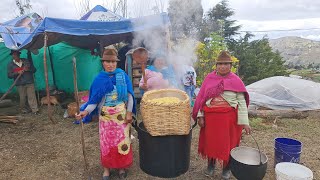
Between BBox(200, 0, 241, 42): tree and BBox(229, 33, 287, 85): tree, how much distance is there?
0.94 metres

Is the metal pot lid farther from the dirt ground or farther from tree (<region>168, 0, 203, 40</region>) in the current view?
tree (<region>168, 0, 203, 40</region>)

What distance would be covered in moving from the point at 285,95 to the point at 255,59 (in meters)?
6.93

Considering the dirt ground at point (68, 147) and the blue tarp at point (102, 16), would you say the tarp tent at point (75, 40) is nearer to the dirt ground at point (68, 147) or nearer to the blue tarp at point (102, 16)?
the blue tarp at point (102, 16)

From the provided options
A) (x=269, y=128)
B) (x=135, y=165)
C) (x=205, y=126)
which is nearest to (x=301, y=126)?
(x=269, y=128)

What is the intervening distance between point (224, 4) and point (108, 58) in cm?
1097

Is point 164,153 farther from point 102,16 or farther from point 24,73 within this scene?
point 24,73

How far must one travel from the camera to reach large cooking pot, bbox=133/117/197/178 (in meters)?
3.36

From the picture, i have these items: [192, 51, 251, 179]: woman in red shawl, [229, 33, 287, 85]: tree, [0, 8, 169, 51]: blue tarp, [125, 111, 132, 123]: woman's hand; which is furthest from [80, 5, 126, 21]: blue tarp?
[229, 33, 287, 85]: tree

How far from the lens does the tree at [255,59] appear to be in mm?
14164

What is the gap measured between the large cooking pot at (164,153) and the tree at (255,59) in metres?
11.0

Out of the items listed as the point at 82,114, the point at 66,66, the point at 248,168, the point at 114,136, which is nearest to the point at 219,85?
the point at 248,168

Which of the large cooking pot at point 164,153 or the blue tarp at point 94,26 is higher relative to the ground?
the blue tarp at point 94,26

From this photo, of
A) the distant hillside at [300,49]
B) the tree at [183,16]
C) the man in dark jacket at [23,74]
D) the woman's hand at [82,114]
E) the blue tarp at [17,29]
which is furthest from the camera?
the distant hillside at [300,49]

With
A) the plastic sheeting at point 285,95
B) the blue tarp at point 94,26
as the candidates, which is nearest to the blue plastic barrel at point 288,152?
the blue tarp at point 94,26
